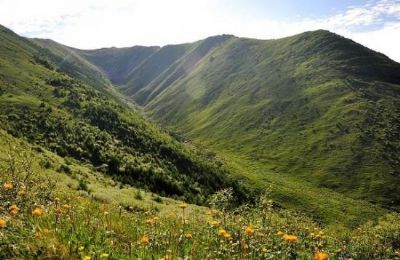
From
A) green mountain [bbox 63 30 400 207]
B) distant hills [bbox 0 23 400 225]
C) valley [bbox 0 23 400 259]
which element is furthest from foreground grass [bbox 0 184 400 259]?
green mountain [bbox 63 30 400 207]

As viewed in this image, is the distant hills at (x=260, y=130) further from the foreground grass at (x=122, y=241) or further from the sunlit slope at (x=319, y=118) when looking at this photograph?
the foreground grass at (x=122, y=241)

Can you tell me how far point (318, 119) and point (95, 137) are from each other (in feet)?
283

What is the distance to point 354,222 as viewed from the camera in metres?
76.9

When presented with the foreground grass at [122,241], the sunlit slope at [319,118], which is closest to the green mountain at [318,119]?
the sunlit slope at [319,118]

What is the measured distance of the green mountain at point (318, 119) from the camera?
10588cm

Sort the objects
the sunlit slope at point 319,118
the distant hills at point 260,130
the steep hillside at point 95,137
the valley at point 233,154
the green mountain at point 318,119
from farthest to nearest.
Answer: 1. the sunlit slope at point 319,118
2. the green mountain at point 318,119
3. the distant hills at point 260,130
4. the steep hillside at point 95,137
5. the valley at point 233,154

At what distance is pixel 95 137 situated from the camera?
64.5 meters

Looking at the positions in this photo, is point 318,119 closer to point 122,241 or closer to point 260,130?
point 260,130

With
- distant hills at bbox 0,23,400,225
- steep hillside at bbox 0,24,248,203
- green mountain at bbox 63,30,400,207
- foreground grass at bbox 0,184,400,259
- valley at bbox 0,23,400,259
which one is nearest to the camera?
foreground grass at bbox 0,184,400,259

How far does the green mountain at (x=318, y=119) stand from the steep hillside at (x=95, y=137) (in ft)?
124

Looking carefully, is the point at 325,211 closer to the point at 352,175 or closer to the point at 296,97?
the point at 352,175

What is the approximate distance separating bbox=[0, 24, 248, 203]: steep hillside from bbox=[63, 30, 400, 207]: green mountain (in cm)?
3774

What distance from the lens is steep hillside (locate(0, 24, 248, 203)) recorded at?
55719 mm

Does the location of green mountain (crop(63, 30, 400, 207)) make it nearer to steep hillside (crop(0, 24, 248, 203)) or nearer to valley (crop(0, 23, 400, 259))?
valley (crop(0, 23, 400, 259))
